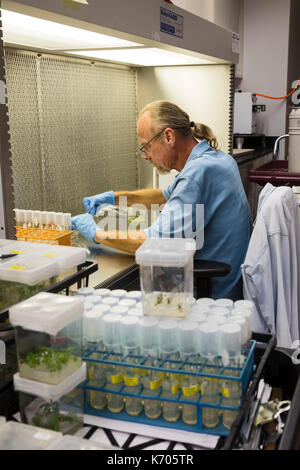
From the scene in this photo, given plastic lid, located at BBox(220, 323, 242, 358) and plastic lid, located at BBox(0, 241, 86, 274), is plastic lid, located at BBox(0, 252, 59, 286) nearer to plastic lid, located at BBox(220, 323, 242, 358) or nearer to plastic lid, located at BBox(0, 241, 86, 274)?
plastic lid, located at BBox(0, 241, 86, 274)

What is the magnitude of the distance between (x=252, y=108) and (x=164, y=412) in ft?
14.3

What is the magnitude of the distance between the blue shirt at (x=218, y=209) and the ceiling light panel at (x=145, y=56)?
52cm

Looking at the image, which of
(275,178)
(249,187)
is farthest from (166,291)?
(249,187)

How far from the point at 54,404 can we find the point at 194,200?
3.71 feet

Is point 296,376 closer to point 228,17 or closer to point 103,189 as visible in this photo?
point 103,189

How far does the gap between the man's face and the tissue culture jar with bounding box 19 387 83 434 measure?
4.61 ft

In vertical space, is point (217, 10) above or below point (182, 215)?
above

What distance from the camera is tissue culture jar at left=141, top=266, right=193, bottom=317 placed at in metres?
1.10

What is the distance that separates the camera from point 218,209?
2.03 m

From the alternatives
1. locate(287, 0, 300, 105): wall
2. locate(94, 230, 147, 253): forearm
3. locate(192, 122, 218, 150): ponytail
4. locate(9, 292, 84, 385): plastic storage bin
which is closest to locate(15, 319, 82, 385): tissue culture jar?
locate(9, 292, 84, 385): plastic storage bin

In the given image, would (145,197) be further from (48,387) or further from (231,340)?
(48,387)

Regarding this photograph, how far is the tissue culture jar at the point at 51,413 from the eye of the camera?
0.99m

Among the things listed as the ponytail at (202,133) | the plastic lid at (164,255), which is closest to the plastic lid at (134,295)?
the plastic lid at (164,255)

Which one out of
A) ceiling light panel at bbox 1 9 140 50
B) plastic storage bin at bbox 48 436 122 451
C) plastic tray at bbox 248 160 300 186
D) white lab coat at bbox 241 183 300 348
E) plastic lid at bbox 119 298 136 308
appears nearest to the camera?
plastic storage bin at bbox 48 436 122 451
